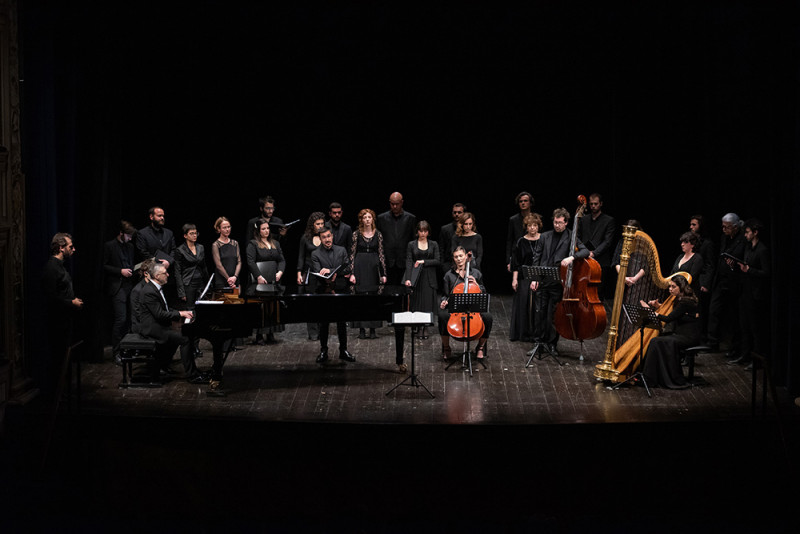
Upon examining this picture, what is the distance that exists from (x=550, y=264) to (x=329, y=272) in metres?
2.45

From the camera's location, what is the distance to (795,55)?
868cm

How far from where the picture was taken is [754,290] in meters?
9.66

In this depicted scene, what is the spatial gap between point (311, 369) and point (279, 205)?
12.6 ft

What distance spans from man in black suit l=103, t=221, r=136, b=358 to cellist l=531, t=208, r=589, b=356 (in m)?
4.51

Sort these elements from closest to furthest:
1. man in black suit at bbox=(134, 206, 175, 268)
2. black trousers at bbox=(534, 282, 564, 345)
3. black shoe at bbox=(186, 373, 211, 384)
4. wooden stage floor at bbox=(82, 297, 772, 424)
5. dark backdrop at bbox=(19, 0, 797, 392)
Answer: wooden stage floor at bbox=(82, 297, 772, 424)
black shoe at bbox=(186, 373, 211, 384)
black trousers at bbox=(534, 282, 564, 345)
man in black suit at bbox=(134, 206, 175, 268)
dark backdrop at bbox=(19, 0, 797, 392)

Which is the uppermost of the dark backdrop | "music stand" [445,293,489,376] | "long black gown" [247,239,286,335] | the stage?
the dark backdrop

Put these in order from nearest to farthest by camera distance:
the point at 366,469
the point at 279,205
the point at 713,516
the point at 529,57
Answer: the point at 713,516
the point at 366,469
the point at 529,57
the point at 279,205

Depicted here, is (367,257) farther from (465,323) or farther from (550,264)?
(550,264)

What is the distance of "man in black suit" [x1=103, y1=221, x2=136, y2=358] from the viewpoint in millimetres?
10188

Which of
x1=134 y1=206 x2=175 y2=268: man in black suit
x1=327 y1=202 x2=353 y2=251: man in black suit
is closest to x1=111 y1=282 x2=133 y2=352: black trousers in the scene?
x1=134 y1=206 x2=175 y2=268: man in black suit

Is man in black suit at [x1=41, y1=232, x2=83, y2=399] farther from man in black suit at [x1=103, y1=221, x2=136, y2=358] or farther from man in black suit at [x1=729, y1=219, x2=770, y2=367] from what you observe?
man in black suit at [x1=729, y1=219, x2=770, y2=367]

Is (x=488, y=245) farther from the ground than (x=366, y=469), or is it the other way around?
(x=488, y=245)

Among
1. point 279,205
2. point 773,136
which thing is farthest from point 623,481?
point 279,205

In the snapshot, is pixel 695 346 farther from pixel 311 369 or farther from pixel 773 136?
pixel 311 369
